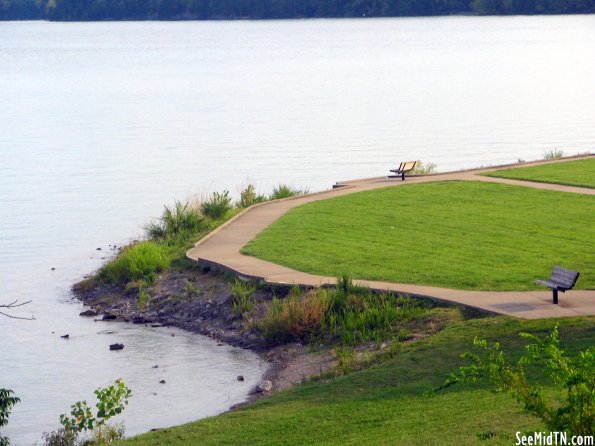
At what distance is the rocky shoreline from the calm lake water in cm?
38

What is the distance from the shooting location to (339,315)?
17.6 metres

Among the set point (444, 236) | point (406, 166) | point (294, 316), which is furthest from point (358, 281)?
point (406, 166)

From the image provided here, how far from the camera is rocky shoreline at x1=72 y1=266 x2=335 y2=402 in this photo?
1664cm

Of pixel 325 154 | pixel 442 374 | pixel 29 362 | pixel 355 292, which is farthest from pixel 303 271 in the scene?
pixel 325 154

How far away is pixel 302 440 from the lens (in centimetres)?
1162

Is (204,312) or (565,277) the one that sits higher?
(565,277)

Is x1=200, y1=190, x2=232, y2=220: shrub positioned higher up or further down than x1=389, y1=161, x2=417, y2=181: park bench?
further down

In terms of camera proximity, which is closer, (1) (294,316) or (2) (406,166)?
(1) (294,316)

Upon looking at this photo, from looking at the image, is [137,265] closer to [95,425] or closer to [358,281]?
[358,281]

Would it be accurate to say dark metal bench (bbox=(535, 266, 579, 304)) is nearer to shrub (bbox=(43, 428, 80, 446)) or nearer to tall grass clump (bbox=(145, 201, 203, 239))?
shrub (bbox=(43, 428, 80, 446))

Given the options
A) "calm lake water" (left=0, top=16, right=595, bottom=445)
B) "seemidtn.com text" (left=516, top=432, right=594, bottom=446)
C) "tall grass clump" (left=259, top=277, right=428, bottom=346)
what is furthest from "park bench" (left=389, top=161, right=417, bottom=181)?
"seemidtn.com text" (left=516, top=432, right=594, bottom=446)

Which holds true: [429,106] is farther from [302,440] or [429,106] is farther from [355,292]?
[302,440]

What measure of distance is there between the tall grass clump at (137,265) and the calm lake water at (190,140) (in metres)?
1.12

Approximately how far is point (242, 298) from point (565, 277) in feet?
18.7
